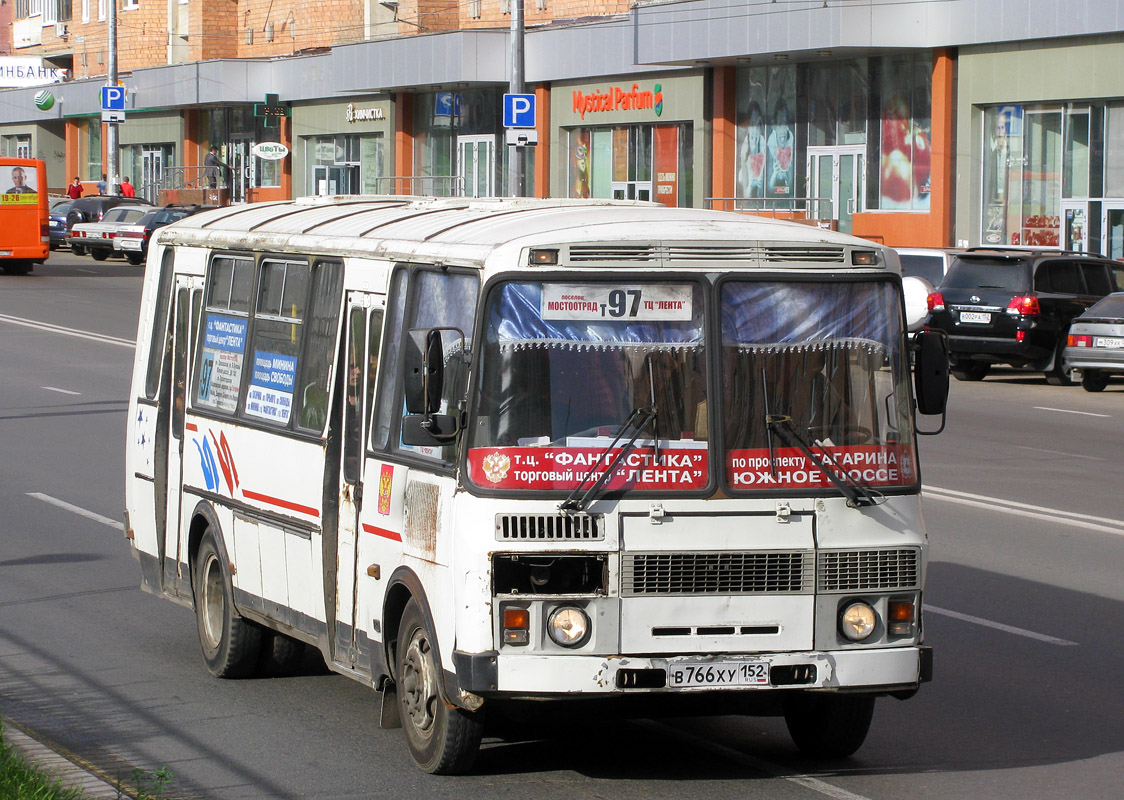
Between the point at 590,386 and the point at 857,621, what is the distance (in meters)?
1.22

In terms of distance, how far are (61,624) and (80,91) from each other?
243 ft

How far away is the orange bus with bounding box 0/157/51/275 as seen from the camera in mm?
43719

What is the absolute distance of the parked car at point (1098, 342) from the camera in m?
23.2

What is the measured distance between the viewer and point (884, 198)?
39.9m

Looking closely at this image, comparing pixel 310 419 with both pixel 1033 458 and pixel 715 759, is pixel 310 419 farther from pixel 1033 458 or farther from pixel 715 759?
pixel 1033 458

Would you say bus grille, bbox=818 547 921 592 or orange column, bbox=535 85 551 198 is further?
orange column, bbox=535 85 551 198

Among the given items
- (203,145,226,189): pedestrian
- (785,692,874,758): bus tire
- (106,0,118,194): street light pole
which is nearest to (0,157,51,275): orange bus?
(106,0,118,194): street light pole

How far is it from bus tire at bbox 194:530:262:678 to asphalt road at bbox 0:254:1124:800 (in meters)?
0.10

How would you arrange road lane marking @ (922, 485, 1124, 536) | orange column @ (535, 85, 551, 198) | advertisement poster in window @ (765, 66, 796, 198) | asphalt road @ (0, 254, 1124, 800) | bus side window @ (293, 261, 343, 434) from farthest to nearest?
orange column @ (535, 85, 551, 198)
advertisement poster in window @ (765, 66, 796, 198)
road lane marking @ (922, 485, 1124, 536)
bus side window @ (293, 261, 343, 434)
asphalt road @ (0, 254, 1124, 800)

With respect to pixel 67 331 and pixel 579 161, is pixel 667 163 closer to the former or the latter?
pixel 579 161

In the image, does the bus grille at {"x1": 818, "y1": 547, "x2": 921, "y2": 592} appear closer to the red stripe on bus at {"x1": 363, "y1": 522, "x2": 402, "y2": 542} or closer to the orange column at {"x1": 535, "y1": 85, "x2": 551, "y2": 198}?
the red stripe on bus at {"x1": 363, "y1": 522, "x2": 402, "y2": 542}

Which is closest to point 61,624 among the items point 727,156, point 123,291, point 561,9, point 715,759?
point 715,759

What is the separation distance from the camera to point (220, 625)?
827cm

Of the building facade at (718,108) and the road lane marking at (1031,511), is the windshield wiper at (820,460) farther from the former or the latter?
the building facade at (718,108)
